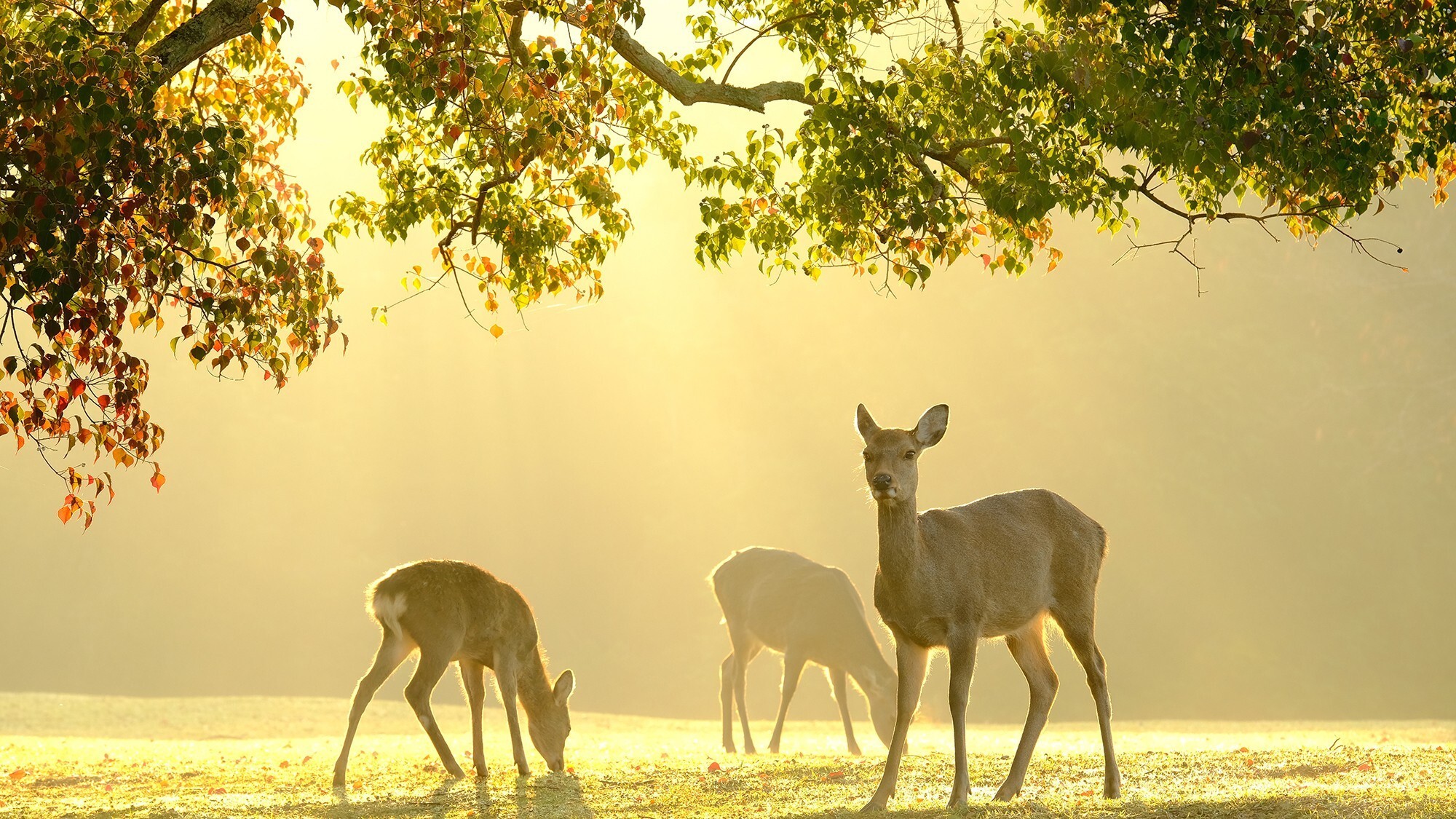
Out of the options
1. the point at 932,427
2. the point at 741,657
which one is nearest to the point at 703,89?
the point at 932,427

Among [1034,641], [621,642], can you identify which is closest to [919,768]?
[1034,641]

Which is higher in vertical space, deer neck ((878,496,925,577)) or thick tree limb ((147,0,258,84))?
thick tree limb ((147,0,258,84))

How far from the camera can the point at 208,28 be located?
7.68 m

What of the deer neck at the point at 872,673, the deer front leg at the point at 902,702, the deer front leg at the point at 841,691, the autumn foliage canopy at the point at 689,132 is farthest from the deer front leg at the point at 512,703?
the deer neck at the point at 872,673

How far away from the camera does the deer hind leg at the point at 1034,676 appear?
8.52m

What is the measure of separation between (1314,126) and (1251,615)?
40.9 meters

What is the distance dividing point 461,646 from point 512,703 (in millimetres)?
647

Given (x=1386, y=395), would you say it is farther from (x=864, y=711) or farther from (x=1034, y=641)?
(x=1034, y=641)

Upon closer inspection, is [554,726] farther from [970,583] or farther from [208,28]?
[208,28]

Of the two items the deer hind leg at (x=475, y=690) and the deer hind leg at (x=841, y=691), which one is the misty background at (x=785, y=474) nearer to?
the deer hind leg at (x=841, y=691)

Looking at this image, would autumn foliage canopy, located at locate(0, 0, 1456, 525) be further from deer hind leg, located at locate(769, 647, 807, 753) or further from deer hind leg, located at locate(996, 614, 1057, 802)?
deer hind leg, located at locate(769, 647, 807, 753)

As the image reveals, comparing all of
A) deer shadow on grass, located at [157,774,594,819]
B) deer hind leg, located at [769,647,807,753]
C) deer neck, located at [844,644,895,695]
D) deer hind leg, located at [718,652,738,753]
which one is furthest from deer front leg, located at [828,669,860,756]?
deer shadow on grass, located at [157,774,594,819]

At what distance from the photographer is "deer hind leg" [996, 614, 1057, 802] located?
27.9 ft

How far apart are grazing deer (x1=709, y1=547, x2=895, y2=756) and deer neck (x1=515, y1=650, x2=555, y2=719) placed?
4775 mm
